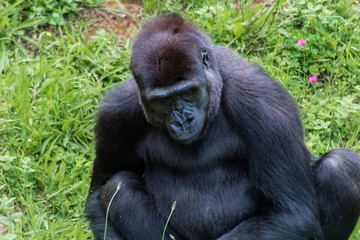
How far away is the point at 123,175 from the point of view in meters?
5.77

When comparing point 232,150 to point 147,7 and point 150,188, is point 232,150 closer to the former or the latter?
point 150,188

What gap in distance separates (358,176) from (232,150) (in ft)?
3.47

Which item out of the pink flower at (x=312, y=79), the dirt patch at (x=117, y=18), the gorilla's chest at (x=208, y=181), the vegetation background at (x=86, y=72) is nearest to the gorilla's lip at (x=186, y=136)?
the gorilla's chest at (x=208, y=181)

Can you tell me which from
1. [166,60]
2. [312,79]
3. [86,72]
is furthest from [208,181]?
[86,72]

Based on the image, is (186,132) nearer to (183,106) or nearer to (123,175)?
(183,106)

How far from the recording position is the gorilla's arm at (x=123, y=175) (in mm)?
5543

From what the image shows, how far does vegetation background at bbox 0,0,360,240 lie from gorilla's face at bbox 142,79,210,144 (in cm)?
161

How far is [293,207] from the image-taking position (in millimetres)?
5250

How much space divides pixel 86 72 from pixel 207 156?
2.59 meters

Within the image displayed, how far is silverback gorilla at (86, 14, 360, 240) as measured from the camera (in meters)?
4.98


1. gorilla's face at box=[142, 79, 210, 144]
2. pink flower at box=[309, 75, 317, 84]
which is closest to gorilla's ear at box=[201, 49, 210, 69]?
gorilla's face at box=[142, 79, 210, 144]

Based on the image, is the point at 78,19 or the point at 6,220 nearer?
the point at 6,220

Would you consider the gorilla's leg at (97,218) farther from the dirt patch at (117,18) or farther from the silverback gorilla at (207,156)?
the dirt patch at (117,18)

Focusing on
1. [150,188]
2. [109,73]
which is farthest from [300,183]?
[109,73]
